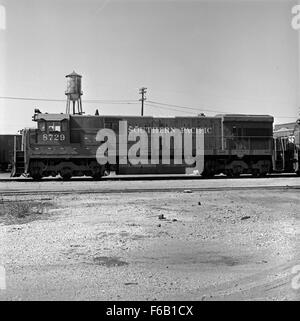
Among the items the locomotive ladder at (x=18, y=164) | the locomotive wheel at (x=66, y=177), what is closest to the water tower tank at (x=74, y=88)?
the locomotive ladder at (x=18, y=164)

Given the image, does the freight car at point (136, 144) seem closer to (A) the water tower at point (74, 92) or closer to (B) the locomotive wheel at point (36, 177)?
(B) the locomotive wheel at point (36, 177)

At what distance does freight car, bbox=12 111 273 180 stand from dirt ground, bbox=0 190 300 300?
11.3m

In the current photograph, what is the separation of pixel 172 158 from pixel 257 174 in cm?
543

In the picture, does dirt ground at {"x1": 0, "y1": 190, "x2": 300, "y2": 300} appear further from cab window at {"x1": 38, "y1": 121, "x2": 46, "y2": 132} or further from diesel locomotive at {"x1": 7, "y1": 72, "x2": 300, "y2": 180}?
cab window at {"x1": 38, "y1": 121, "x2": 46, "y2": 132}

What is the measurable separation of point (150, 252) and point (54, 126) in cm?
1758

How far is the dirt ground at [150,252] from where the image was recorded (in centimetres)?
430

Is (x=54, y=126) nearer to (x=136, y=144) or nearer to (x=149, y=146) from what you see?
(x=136, y=144)

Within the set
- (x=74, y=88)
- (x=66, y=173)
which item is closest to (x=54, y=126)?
(x=66, y=173)

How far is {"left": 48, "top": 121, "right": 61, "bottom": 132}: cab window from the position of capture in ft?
73.2

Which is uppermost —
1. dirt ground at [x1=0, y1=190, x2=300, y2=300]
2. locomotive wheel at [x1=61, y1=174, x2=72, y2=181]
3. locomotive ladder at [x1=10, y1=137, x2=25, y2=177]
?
locomotive ladder at [x1=10, y1=137, x2=25, y2=177]

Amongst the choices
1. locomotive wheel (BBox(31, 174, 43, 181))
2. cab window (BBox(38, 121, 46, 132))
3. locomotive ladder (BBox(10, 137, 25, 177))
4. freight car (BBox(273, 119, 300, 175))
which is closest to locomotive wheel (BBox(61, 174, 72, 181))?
locomotive wheel (BBox(31, 174, 43, 181))

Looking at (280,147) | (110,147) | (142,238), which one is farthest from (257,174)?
(142,238)

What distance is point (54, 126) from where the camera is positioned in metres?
22.4
